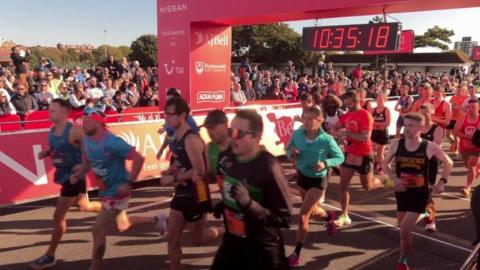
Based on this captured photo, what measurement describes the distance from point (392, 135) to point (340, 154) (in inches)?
408

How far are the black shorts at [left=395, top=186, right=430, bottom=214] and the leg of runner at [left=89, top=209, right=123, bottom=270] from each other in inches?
127

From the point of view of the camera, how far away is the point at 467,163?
26.4ft

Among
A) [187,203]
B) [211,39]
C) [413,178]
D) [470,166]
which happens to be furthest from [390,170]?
[211,39]

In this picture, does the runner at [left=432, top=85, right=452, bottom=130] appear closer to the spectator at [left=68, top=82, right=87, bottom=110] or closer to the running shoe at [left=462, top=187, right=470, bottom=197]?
the running shoe at [left=462, top=187, right=470, bottom=197]

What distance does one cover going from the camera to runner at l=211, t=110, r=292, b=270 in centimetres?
292

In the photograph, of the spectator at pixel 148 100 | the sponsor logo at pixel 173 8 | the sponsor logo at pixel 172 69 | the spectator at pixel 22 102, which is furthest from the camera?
the spectator at pixel 148 100

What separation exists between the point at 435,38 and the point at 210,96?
73648 millimetres

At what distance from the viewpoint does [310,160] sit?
5152mm

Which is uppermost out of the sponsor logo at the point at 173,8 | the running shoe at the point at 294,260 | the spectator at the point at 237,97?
the sponsor logo at the point at 173,8

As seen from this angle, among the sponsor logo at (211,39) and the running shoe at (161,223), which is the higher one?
the sponsor logo at (211,39)

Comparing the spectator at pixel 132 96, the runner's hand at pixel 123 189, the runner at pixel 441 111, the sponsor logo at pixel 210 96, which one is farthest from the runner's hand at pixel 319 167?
the spectator at pixel 132 96

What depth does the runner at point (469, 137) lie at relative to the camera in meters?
7.87

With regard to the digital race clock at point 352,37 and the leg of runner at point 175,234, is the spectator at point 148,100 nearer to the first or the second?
the digital race clock at point 352,37

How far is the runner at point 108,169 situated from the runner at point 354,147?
3.35 metres
